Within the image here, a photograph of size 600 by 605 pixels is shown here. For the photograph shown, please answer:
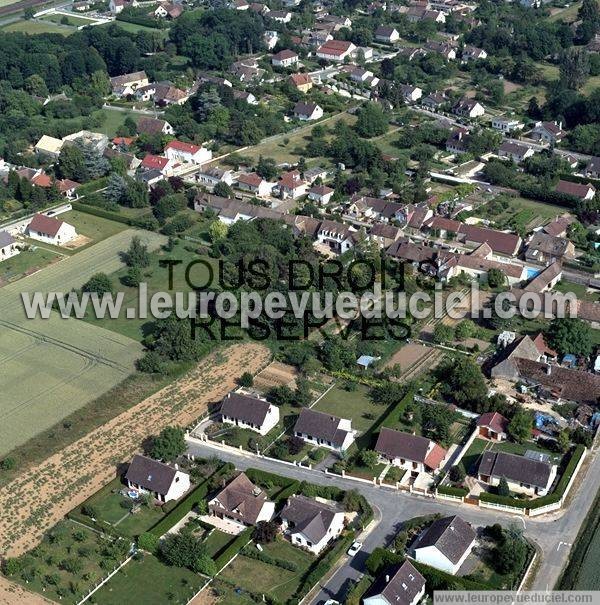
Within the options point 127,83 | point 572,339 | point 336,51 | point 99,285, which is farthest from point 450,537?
point 336,51

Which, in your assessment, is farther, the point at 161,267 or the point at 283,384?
the point at 161,267

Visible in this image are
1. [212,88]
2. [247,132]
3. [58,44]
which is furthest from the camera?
[58,44]

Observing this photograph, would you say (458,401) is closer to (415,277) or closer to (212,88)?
(415,277)

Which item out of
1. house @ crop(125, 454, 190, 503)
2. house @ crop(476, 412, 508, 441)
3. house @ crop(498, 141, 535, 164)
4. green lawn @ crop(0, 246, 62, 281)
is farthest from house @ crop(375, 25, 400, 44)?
house @ crop(125, 454, 190, 503)

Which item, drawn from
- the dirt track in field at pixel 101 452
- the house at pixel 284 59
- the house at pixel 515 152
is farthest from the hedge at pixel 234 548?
the house at pixel 284 59

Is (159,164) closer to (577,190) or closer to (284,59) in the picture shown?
(577,190)

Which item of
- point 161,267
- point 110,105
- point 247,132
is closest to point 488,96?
point 247,132

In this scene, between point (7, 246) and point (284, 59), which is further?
Result: point (284, 59)
